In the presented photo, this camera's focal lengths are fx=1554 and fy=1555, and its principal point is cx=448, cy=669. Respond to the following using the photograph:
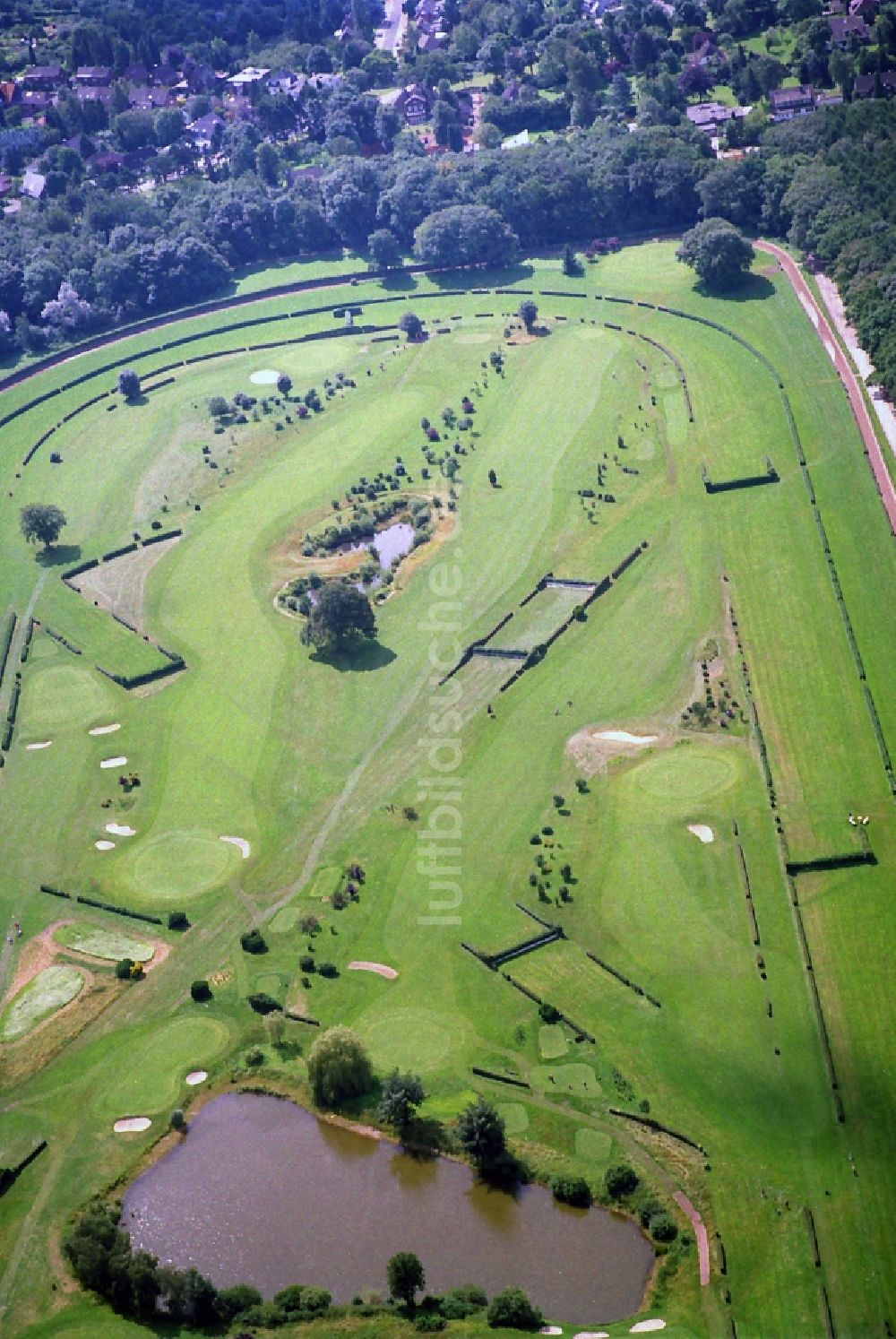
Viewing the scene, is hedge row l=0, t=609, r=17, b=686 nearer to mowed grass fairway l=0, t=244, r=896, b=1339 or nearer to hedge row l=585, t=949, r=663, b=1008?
mowed grass fairway l=0, t=244, r=896, b=1339

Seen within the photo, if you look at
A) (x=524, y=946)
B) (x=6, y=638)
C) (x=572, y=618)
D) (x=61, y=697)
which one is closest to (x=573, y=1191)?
(x=524, y=946)

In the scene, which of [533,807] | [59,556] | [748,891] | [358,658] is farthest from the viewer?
[59,556]

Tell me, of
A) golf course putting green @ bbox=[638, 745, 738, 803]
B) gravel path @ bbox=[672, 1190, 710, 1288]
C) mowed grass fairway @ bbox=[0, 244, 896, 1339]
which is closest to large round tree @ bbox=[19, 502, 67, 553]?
mowed grass fairway @ bbox=[0, 244, 896, 1339]

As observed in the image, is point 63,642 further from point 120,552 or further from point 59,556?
point 59,556

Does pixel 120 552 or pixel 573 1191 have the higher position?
pixel 120 552

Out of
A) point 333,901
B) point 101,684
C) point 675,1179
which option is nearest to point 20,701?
point 101,684

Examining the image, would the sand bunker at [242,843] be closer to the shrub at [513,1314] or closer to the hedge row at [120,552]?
the shrub at [513,1314]
